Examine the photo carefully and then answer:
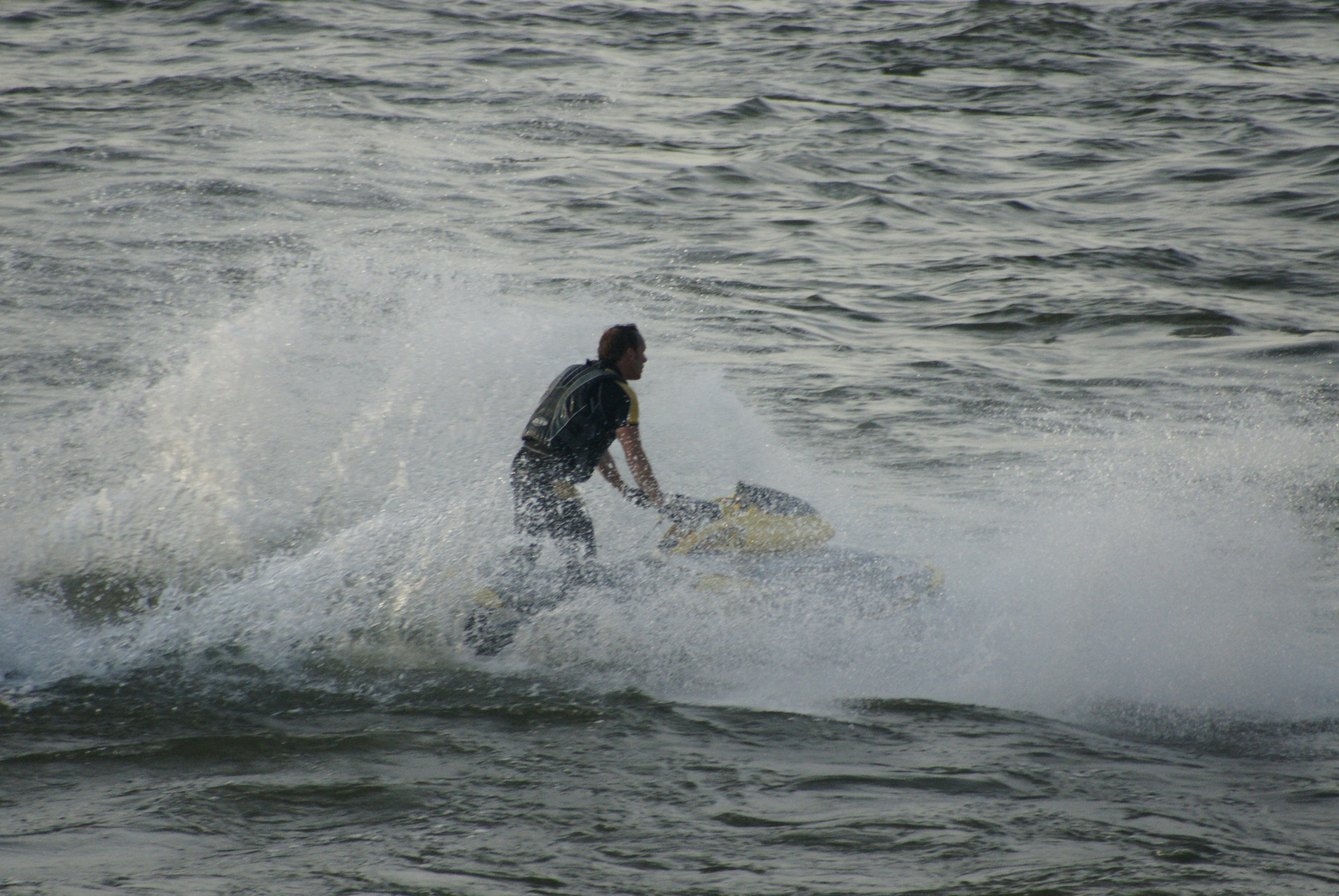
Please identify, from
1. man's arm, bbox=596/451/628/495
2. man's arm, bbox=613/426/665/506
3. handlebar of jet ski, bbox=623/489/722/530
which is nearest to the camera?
man's arm, bbox=613/426/665/506

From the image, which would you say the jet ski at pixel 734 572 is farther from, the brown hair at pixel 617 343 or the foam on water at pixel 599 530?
the brown hair at pixel 617 343

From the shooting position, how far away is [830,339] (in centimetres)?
→ 1418

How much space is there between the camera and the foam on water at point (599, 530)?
21.1 ft

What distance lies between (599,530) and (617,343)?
209cm

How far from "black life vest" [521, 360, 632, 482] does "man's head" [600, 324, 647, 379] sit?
0.05m

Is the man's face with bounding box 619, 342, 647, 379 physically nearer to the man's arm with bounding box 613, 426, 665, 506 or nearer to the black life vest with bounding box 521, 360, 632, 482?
the black life vest with bounding box 521, 360, 632, 482

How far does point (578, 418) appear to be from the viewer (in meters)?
6.67

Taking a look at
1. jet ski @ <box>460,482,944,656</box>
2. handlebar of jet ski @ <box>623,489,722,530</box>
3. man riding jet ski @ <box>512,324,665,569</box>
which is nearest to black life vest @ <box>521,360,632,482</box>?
man riding jet ski @ <box>512,324,665,569</box>

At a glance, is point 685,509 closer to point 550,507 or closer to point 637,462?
point 637,462

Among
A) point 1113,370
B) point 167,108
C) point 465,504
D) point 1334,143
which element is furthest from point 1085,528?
point 167,108

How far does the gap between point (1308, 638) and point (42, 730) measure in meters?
6.70

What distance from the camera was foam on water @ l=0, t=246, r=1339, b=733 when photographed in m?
6.43

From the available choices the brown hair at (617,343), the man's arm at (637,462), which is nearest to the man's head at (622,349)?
the brown hair at (617,343)

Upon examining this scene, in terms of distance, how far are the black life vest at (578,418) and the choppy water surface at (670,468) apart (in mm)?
680
